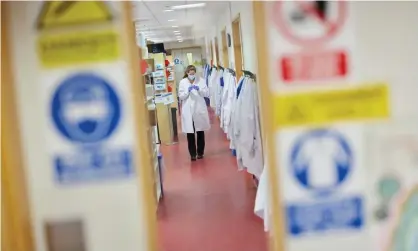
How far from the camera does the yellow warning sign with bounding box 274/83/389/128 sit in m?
2.36

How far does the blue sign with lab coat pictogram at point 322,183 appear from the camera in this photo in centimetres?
241

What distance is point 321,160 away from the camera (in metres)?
2.43

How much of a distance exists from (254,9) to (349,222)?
1.13 m

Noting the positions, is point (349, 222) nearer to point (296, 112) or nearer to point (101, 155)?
point (296, 112)

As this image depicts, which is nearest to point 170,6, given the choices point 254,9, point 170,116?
point 170,116

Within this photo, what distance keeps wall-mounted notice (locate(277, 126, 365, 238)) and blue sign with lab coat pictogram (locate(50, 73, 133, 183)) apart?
0.78 meters

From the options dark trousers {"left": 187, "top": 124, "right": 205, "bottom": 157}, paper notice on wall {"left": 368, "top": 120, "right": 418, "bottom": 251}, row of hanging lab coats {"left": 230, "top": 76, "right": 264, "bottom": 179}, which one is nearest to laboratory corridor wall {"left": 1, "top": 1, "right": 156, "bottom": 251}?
paper notice on wall {"left": 368, "top": 120, "right": 418, "bottom": 251}

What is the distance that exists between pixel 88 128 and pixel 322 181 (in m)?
1.16

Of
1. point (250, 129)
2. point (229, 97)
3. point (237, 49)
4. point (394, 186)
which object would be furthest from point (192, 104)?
point (394, 186)

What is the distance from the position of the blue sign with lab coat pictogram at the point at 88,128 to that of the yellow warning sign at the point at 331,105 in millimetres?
768

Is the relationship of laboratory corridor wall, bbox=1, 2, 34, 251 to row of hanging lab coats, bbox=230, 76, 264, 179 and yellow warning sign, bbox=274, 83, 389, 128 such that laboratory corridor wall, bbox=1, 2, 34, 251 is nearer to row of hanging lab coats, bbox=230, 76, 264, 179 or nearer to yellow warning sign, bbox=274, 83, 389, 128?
yellow warning sign, bbox=274, 83, 389, 128

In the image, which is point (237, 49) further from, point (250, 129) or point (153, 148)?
point (153, 148)

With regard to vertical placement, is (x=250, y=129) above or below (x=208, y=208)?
above

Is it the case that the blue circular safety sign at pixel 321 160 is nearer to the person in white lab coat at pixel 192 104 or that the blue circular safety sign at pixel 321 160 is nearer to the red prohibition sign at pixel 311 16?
the red prohibition sign at pixel 311 16
